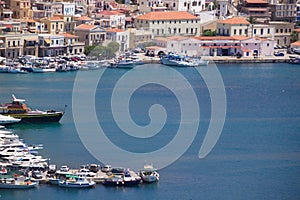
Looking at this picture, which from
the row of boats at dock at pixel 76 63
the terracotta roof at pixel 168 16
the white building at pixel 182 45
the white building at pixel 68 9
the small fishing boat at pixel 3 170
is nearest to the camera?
the small fishing boat at pixel 3 170

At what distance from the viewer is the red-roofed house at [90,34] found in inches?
990

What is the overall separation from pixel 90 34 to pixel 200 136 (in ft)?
28.8

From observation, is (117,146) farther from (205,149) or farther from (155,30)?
(155,30)

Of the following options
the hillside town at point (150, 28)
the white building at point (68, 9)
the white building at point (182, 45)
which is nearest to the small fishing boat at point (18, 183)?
the hillside town at point (150, 28)

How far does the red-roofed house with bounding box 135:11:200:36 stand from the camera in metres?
26.0

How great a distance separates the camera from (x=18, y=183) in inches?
552

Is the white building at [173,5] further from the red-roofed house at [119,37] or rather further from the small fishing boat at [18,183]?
the small fishing boat at [18,183]

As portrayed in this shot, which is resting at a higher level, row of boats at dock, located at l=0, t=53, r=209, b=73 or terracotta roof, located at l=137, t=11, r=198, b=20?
terracotta roof, located at l=137, t=11, r=198, b=20

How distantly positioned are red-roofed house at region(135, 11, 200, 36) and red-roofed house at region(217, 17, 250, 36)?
461mm

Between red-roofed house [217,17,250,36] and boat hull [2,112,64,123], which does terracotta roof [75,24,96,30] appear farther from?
boat hull [2,112,64,123]

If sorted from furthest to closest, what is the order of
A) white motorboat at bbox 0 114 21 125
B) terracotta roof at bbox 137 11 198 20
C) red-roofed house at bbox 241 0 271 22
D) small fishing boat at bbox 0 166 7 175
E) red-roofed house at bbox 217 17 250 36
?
red-roofed house at bbox 241 0 271 22 → red-roofed house at bbox 217 17 250 36 → terracotta roof at bbox 137 11 198 20 → white motorboat at bbox 0 114 21 125 → small fishing boat at bbox 0 166 7 175

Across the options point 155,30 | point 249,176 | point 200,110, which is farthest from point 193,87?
point 249,176

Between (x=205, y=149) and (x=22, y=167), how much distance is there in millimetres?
2332

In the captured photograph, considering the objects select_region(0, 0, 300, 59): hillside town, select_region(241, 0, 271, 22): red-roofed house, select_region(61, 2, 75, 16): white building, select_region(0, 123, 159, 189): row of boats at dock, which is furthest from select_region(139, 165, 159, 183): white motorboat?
select_region(241, 0, 271, 22): red-roofed house
